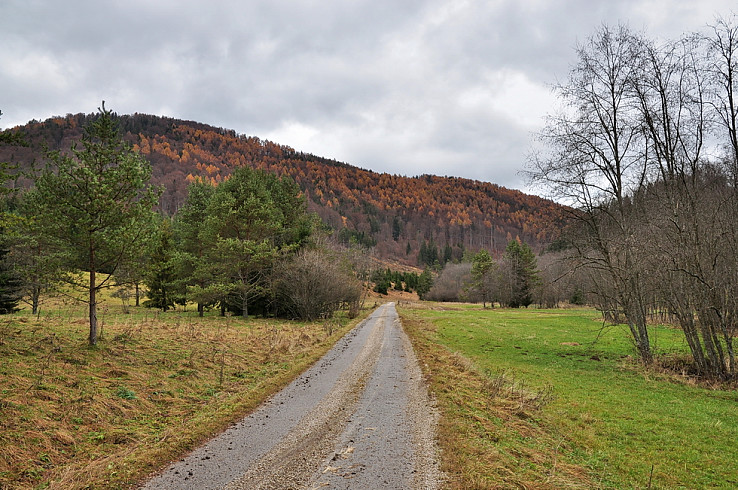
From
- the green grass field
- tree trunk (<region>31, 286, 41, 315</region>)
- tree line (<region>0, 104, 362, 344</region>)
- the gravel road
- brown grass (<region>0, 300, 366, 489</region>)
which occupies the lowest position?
the green grass field

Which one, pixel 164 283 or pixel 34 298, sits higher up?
pixel 164 283

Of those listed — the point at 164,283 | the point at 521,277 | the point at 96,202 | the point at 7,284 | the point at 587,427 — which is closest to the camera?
the point at 587,427

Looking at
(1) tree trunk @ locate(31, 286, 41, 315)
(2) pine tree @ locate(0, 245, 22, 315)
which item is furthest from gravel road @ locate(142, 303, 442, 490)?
(2) pine tree @ locate(0, 245, 22, 315)

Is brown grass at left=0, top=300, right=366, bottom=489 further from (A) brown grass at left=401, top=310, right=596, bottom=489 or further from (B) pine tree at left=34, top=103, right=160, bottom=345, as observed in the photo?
(A) brown grass at left=401, top=310, right=596, bottom=489

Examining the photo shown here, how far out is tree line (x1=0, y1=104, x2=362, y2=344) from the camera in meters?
11.9

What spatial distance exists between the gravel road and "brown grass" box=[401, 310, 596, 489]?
0.44m

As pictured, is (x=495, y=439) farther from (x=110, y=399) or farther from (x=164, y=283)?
(x=164, y=283)

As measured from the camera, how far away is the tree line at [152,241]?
1188 cm

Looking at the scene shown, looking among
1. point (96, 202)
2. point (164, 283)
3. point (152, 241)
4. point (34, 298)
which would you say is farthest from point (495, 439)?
point (34, 298)

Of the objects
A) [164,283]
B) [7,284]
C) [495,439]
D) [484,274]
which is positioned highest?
[484,274]

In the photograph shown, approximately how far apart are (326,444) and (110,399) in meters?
5.46

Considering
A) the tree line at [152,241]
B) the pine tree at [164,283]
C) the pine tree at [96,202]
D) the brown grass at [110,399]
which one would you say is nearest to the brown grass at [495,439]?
the brown grass at [110,399]

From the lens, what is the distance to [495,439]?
7.48m

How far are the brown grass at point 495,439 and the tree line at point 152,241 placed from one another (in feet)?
35.7
